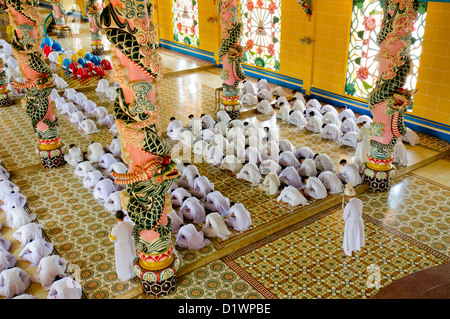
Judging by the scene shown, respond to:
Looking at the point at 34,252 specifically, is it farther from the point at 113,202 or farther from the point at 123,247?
the point at 113,202

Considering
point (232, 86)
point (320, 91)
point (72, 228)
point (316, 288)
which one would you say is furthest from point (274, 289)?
point (320, 91)

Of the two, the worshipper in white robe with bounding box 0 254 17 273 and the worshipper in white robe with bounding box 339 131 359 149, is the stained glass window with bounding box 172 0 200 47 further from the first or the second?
the worshipper in white robe with bounding box 0 254 17 273

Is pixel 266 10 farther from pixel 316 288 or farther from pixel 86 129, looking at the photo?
pixel 316 288

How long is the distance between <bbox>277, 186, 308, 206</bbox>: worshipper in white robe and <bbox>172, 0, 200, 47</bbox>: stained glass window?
11.3 meters

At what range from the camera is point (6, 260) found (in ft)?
19.3

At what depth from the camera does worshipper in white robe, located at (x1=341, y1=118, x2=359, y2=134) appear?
9.89m

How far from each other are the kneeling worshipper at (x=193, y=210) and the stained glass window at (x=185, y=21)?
1157cm

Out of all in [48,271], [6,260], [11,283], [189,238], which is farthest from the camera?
[189,238]

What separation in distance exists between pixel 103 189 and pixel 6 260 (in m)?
2.15

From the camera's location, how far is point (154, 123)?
16.1 feet

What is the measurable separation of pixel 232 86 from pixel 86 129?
3.79 metres

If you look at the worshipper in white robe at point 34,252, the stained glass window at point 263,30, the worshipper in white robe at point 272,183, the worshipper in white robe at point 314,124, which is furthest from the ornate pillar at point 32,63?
the stained glass window at point 263,30

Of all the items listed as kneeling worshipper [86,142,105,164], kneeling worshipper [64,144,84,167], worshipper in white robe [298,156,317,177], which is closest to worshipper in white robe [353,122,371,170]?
worshipper in white robe [298,156,317,177]

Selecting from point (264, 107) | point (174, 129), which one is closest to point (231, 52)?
point (264, 107)
